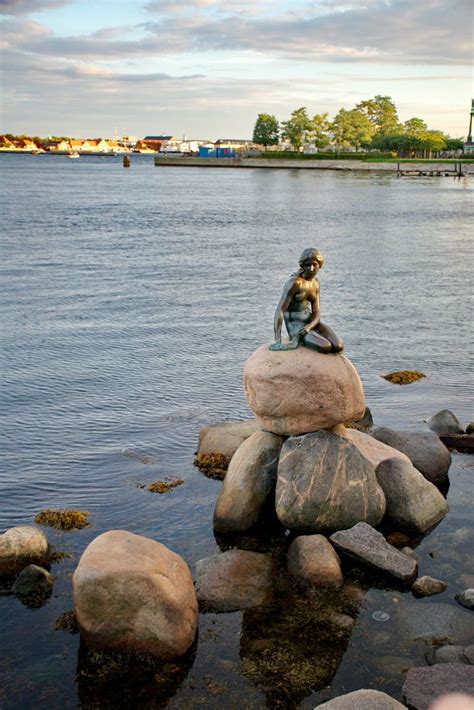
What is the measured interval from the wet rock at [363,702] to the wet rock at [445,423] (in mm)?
11209

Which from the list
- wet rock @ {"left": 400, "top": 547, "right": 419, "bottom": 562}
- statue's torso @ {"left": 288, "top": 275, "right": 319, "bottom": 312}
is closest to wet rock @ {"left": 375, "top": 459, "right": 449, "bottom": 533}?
wet rock @ {"left": 400, "top": 547, "right": 419, "bottom": 562}

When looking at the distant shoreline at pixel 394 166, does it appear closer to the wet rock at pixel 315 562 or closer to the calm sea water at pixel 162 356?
the calm sea water at pixel 162 356

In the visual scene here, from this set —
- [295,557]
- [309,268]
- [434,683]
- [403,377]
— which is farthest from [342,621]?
[403,377]

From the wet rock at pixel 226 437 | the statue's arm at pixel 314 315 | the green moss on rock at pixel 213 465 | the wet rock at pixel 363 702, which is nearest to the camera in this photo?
the wet rock at pixel 363 702

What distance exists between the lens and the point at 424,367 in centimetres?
2783

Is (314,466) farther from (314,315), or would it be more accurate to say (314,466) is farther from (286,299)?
(286,299)

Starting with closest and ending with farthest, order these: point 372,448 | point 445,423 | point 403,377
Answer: point 372,448, point 445,423, point 403,377

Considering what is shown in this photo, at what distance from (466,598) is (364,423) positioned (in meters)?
A: 8.15

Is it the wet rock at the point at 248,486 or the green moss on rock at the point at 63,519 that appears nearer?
the wet rock at the point at 248,486

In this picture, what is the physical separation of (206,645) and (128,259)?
137 feet

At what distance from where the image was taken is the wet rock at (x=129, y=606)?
11742 mm

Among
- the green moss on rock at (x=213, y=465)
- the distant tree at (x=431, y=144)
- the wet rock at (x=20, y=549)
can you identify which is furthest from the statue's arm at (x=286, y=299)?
the distant tree at (x=431, y=144)

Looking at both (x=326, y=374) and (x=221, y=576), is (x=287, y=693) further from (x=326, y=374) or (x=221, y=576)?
(x=326, y=374)

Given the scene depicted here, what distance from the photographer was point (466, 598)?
13.2 m
